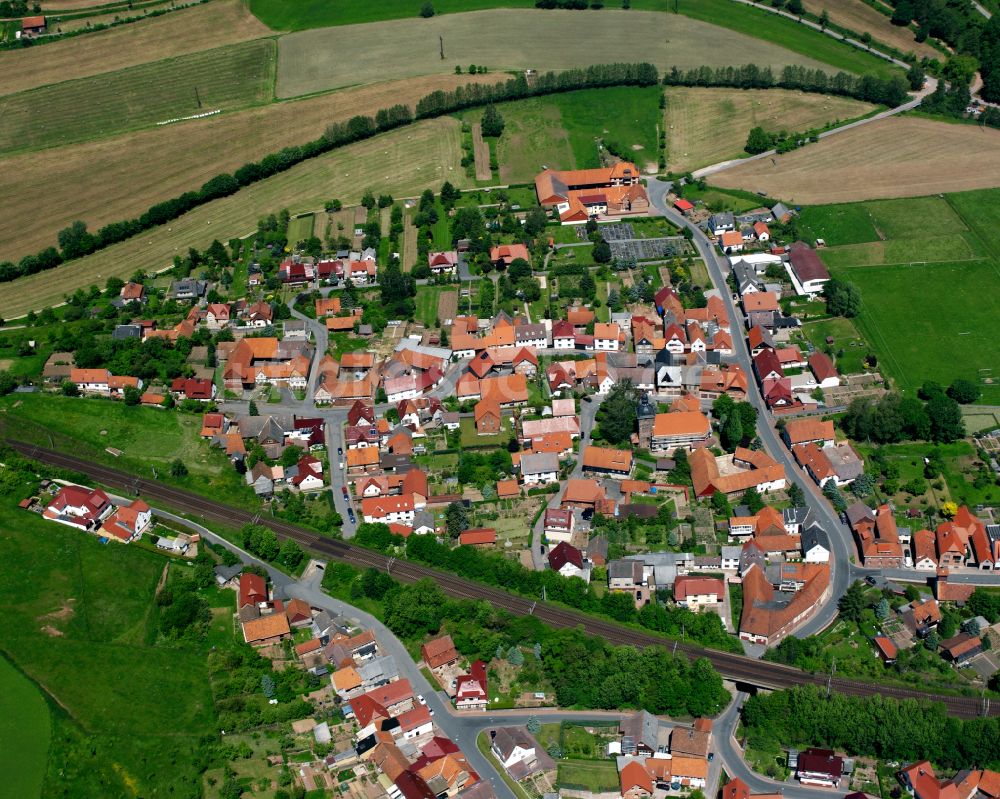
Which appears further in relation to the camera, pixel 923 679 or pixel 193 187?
pixel 193 187

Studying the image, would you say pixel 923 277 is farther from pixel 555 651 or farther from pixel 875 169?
pixel 555 651

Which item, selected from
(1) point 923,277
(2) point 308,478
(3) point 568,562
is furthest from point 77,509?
(1) point 923,277

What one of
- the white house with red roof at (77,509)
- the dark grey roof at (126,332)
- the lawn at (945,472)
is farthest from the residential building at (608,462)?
the dark grey roof at (126,332)

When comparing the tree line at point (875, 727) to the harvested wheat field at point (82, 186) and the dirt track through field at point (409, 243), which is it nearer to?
the dirt track through field at point (409, 243)

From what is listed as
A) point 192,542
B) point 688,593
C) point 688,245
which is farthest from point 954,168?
point 192,542

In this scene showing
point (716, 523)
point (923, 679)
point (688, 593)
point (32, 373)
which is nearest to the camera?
point (923, 679)

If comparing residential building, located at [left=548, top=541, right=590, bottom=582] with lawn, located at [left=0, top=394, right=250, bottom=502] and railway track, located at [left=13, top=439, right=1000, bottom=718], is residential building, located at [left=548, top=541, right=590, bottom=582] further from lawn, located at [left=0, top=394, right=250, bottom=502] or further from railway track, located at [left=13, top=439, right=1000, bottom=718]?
lawn, located at [left=0, top=394, right=250, bottom=502]

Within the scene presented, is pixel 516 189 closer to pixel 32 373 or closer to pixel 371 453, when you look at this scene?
pixel 371 453

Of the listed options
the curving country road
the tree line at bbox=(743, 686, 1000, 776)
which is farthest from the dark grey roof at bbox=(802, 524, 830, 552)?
the tree line at bbox=(743, 686, 1000, 776)
